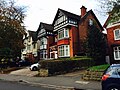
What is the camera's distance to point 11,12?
41.3 m

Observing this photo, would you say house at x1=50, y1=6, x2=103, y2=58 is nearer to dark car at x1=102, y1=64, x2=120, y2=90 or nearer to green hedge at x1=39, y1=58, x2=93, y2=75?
green hedge at x1=39, y1=58, x2=93, y2=75

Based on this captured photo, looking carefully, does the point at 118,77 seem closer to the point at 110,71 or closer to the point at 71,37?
the point at 110,71

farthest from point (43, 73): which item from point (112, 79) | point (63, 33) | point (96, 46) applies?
point (63, 33)

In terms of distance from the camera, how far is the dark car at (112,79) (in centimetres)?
959

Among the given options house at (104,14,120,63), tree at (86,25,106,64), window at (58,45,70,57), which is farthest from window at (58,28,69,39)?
house at (104,14,120,63)

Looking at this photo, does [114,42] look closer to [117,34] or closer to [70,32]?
[117,34]

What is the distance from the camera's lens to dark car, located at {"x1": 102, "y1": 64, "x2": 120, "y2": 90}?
9.59 metres

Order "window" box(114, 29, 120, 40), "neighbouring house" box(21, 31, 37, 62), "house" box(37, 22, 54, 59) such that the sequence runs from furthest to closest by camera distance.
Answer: "neighbouring house" box(21, 31, 37, 62)
"house" box(37, 22, 54, 59)
"window" box(114, 29, 120, 40)

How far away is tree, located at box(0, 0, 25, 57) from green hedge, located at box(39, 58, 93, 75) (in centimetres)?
1749

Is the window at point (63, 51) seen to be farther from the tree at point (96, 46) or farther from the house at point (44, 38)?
the house at point (44, 38)

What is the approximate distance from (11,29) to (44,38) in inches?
378

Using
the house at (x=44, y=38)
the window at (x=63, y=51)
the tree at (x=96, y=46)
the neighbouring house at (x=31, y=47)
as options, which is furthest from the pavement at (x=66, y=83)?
the neighbouring house at (x=31, y=47)

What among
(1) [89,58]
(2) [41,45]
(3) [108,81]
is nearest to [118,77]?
(3) [108,81]

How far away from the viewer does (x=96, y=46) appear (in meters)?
29.4
